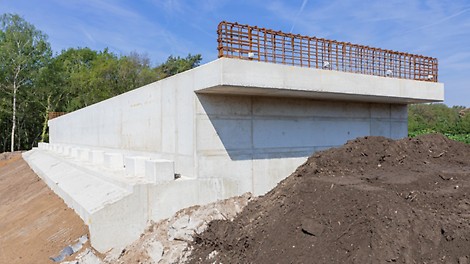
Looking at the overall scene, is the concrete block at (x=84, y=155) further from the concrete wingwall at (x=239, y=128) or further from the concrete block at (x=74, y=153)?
the concrete wingwall at (x=239, y=128)

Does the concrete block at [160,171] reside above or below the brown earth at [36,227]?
above

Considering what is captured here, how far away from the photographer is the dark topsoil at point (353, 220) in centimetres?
445

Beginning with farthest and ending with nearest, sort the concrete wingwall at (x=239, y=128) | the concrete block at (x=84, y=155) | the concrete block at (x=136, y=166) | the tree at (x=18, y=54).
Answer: the tree at (x=18, y=54)
the concrete block at (x=84, y=155)
the concrete block at (x=136, y=166)
the concrete wingwall at (x=239, y=128)

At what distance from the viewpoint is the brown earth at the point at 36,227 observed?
667 cm

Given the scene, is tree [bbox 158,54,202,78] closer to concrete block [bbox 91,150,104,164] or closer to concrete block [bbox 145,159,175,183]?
concrete block [bbox 91,150,104,164]

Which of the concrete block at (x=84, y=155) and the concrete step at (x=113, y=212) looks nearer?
the concrete step at (x=113, y=212)

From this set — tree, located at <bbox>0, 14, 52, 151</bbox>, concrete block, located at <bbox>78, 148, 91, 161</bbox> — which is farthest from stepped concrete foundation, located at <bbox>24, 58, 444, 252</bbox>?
tree, located at <bbox>0, 14, 52, 151</bbox>

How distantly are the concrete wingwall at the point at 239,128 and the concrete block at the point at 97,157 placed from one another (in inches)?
38.8

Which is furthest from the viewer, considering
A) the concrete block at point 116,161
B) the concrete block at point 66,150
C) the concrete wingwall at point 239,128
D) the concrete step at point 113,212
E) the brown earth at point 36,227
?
the concrete block at point 66,150

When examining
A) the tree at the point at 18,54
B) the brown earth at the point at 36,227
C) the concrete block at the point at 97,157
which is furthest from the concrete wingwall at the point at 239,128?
the tree at the point at 18,54

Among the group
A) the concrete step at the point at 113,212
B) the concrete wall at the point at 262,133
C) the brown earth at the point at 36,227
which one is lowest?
the brown earth at the point at 36,227

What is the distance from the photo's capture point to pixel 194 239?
585 cm

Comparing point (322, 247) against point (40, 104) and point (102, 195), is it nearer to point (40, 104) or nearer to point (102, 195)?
point (102, 195)

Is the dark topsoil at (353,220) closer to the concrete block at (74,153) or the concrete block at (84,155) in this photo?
the concrete block at (84,155)
